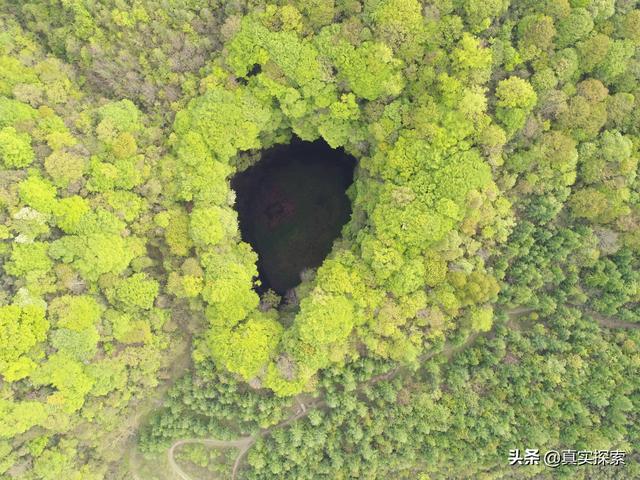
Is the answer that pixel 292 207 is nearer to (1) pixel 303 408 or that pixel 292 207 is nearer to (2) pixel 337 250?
(2) pixel 337 250

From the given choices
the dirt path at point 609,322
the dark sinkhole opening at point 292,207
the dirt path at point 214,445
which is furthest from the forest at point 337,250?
the dark sinkhole opening at point 292,207

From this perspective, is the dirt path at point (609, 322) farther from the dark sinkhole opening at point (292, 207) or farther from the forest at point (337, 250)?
the dark sinkhole opening at point (292, 207)

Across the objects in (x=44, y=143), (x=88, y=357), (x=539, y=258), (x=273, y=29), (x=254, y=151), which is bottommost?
(x=88, y=357)

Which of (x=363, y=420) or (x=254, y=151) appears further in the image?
(x=254, y=151)

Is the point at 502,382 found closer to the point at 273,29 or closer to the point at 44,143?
the point at 273,29

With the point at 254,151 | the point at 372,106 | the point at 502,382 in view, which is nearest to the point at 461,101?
the point at 372,106

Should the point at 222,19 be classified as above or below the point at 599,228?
above

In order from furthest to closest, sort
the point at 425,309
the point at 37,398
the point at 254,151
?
the point at 254,151, the point at 425,309, the point at 37,398
